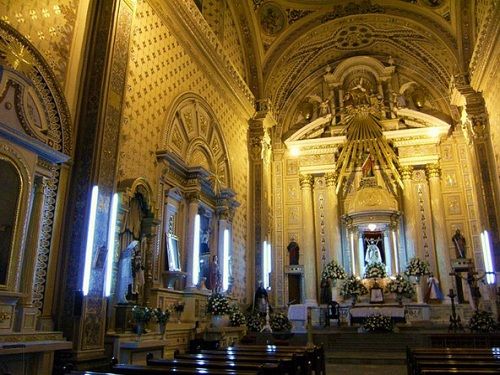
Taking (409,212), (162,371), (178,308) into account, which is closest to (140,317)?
(178,308)

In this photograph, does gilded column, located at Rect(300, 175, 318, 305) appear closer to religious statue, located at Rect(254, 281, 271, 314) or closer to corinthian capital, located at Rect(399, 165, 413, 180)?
religious statue, located at Rect(254, 281, 271, 314)

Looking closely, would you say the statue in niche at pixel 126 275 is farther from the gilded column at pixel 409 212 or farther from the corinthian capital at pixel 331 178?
the gilded column at pixel 409 212

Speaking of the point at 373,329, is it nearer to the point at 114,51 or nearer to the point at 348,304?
the point at 348,304

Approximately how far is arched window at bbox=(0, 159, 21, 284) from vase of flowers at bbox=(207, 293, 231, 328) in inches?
215

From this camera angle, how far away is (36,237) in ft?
20.7

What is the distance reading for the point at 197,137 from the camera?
1151cm

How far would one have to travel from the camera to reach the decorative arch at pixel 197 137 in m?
10.5

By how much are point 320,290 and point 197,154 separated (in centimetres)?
819

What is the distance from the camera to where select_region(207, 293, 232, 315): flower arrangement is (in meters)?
10.5

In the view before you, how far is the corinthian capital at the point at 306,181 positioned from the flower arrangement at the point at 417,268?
190 inches

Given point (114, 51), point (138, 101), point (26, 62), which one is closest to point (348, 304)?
point (138, 101)

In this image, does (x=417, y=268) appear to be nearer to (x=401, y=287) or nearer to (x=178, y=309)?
(x=401, y=287)

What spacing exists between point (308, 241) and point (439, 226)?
4.82 metres

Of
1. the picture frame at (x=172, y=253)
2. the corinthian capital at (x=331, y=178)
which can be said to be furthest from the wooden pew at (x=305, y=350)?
the corinthian capital at (x=331, y=178)
